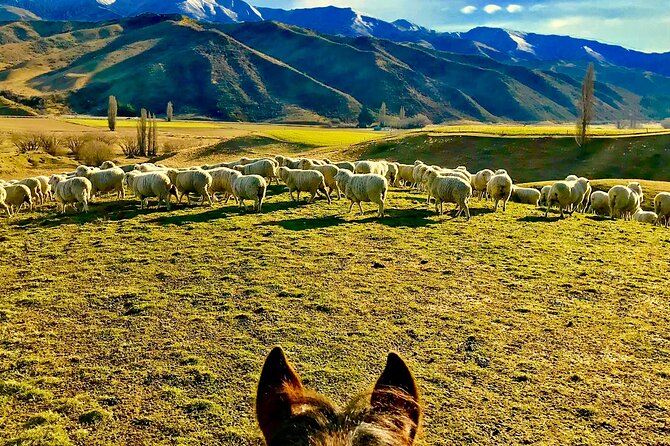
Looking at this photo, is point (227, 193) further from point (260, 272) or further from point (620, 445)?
point (620, 445)

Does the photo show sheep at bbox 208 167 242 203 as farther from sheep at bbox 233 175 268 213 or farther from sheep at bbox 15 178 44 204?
sheep at bbox 15 178 44 204

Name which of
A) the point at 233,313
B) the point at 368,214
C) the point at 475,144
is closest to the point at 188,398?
the point at 233,313

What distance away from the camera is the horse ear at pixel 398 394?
2189 millimetres

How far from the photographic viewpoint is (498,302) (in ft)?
36.6

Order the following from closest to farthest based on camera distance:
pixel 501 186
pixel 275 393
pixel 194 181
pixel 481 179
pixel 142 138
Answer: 1. pixel 275 393
2. pixel 194 181
3. pixel 501 186
4. pixel 481 179
5. pixel 142 138

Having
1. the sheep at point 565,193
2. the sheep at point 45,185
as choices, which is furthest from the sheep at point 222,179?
the sheep at point 565,193

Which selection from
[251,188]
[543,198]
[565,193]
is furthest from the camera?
[543,198]

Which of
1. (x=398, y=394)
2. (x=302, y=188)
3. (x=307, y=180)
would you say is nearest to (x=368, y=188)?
(x=307, y=180)

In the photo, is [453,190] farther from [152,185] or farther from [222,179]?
[152,185]

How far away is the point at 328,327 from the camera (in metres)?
9.60

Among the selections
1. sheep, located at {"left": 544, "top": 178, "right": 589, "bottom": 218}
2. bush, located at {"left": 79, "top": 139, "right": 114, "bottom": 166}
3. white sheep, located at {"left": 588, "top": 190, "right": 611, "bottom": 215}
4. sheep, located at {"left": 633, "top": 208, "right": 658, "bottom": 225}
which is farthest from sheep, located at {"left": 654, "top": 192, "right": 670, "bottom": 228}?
bush, located at {"left": 79, "top": 139, "right": 114, "bottom": 166}

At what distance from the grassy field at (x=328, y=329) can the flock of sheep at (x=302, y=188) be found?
12.7ft

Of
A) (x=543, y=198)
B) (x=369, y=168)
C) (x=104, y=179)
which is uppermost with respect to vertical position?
(x=369, y=168)

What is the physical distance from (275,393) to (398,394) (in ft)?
2.12
